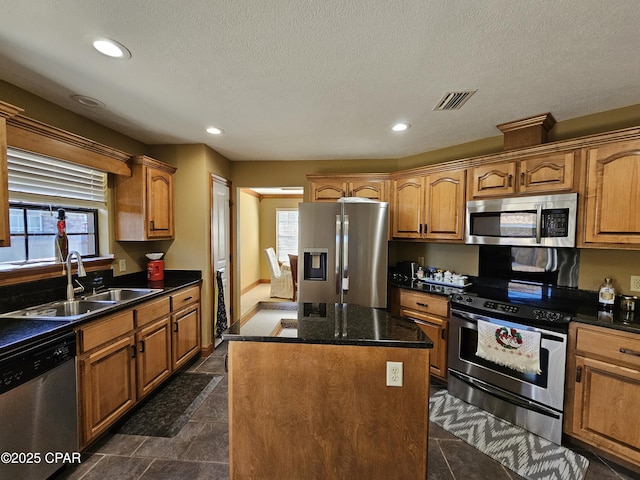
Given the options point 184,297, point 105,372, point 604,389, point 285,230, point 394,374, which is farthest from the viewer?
point 285,230

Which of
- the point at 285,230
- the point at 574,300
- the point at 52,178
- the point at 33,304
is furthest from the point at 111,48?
the point at 285,230

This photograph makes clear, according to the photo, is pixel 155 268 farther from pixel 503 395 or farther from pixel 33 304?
pixel 503 395

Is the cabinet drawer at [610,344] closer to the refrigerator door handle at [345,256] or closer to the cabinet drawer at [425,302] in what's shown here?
the cabinet drawer at [425,302]

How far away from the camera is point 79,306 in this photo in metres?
2.27

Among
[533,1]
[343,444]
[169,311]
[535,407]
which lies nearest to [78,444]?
[169,311]

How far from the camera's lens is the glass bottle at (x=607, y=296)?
2.13 metres

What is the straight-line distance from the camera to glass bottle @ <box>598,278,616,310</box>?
7.00 ft

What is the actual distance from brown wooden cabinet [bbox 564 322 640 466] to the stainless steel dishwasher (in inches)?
128

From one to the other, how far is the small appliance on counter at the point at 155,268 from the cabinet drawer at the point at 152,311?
2.01 feet

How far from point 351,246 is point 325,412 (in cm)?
187

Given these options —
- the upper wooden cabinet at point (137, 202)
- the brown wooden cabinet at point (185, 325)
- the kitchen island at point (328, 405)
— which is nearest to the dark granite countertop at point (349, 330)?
the kitchen island at point (328, 405)

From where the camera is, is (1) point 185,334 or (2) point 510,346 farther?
(1) point 185,334

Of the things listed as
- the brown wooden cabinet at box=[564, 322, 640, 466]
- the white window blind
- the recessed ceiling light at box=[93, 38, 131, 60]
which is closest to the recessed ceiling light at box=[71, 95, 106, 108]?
the white window blind

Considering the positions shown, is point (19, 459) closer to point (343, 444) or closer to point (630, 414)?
point (343, 444)
